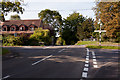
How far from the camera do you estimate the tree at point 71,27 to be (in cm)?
6261

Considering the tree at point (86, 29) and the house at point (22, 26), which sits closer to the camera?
the tree at point (86, 29)

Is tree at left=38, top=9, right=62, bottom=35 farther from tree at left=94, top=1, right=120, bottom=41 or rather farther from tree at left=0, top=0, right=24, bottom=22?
tree at left=0, top=0, right=24, bottom=22

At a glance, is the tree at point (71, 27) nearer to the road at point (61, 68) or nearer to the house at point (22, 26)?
the house at point (22, 26)

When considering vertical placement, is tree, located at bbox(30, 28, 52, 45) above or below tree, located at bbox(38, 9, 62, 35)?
below

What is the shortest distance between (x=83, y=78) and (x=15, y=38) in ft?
94.0

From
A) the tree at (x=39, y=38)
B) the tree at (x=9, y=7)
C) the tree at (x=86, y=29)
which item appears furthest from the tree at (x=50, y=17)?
the tree at (x=9, y=7)

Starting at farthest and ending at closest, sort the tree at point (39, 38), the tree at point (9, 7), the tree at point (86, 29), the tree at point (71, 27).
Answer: the tree at point (71, 27)
the tree at point (86, 29)
the tree at point (39, 38)
the tree at point (9, 7)

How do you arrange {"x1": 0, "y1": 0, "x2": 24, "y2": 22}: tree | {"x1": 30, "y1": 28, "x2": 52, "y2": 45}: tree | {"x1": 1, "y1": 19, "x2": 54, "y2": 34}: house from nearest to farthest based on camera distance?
{"x1": 0, "y1": 0, "x2": 24, "y2": 22}: tree, {"x1": 30, "y1": 28, "x2": 52, "y2": 45}: tree, {"x1": 1, "y1": 19, "x2": 54, "y2": 34}: house

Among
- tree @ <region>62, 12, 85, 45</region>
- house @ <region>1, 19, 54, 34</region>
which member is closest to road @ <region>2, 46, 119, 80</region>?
house @ <region>1, 19, 54, 34</region>

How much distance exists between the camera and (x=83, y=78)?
672 cm

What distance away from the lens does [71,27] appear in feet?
215

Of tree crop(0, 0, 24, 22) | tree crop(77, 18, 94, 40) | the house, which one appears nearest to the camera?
tree crop(0, 0, 24, 22)

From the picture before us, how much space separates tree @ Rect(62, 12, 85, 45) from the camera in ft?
205

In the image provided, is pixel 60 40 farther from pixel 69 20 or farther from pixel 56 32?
pixel 69 20
